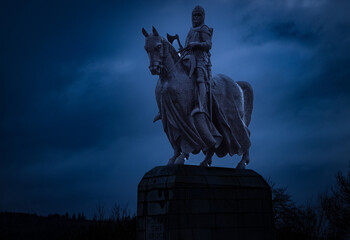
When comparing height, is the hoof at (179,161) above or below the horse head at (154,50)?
below

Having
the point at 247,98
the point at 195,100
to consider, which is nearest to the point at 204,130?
the point at 195,100

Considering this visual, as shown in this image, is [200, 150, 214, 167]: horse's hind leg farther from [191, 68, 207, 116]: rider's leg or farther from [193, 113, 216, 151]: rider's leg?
[191, 68, 207, 116]: rider's leg

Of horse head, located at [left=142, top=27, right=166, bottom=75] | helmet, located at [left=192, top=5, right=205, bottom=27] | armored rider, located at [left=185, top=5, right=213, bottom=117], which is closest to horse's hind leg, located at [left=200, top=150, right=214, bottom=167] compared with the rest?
armored rider, located at [left=185, top=5, right=213, bottom=117]

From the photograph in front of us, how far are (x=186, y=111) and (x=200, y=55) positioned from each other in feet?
5.45

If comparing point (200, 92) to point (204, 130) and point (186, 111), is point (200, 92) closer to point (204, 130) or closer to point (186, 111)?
point (186, 111)

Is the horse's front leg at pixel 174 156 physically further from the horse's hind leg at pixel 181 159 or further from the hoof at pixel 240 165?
the hoof at pixel 240 165

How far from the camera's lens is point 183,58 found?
10680 mm

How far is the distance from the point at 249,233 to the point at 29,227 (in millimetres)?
14505

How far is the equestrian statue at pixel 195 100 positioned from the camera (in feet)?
33.6

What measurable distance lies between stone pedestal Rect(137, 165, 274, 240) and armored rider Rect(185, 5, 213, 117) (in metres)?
1.80

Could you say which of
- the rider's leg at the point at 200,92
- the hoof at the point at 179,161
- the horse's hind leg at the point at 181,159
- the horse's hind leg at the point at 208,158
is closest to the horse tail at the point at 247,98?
the horse's hind leg at the point at 208,158

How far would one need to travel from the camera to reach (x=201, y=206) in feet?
30.5

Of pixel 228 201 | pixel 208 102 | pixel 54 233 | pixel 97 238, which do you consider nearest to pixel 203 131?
pixel 208 102

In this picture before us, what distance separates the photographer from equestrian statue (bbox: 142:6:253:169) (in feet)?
33.6
